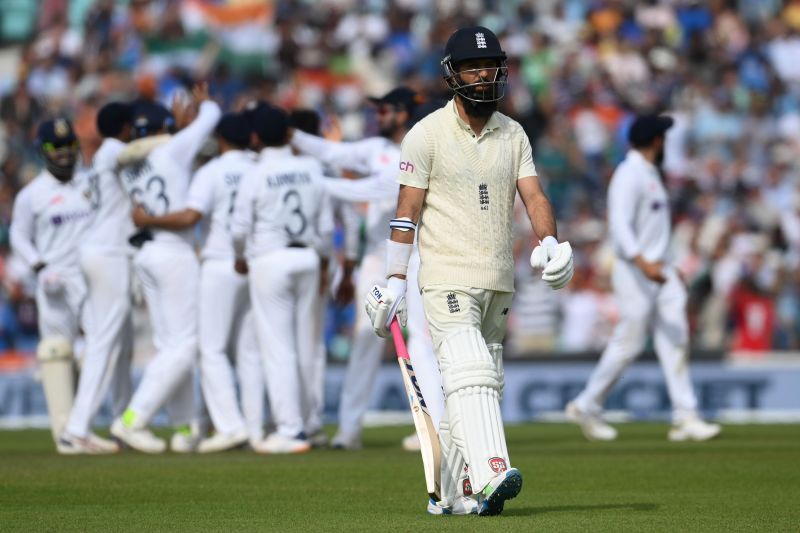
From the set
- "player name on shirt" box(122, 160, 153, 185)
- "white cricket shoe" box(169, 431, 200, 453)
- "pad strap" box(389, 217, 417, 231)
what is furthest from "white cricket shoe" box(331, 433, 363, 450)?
"pad strap" box(389, 217, 417, 231)

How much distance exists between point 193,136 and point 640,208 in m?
4.07

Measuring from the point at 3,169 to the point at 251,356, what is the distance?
1200 cm

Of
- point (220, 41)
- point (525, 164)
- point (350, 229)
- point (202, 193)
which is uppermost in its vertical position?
point (220, 41)

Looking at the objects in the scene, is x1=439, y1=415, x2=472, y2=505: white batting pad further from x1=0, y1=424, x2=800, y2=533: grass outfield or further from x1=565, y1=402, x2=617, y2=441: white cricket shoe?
x1=565, y1=402, x2=617, y2=441: white cricket shoe

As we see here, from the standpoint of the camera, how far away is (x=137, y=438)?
1200 centimetres

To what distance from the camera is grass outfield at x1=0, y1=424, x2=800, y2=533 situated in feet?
23.7

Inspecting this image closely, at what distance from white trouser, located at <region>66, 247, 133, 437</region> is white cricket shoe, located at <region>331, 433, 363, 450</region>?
6.45 ft

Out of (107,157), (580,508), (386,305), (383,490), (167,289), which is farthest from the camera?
(107,157)

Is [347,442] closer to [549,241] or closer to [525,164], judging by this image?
[525,164]

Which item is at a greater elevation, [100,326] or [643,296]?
[643,296]

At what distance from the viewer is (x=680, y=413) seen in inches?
522

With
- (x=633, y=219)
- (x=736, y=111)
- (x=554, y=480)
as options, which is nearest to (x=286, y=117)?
(x=633, y=219)

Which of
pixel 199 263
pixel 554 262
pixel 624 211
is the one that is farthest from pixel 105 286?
pixel 554 262

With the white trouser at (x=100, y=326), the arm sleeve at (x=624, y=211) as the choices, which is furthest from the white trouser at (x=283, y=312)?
the arm sleeve at (x=624, y=211)
